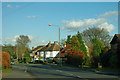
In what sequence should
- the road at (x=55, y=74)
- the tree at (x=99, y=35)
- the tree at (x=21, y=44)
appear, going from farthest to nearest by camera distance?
the tree at (x=21, y=44) → the tree at (x=99, y=35) → the road at (x=55, y=74)

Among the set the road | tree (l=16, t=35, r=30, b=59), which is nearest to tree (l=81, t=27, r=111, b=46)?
the road

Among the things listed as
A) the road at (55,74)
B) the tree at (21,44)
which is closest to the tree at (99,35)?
the road at (55,74)

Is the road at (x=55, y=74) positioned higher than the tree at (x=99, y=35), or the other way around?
the tree at (x=99, y=35)

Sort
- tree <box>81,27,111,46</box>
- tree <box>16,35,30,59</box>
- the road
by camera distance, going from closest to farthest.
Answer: the road < tree <box>81,27,111,46</box> < tree <box>16,35,30,59</box>

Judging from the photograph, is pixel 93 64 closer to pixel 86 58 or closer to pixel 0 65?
pixel 86 58

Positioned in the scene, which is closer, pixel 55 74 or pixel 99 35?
pixel 55 74

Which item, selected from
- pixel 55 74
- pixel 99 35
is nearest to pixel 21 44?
pixel 99 35

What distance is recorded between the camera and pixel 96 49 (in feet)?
156

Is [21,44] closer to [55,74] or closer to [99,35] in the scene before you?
[99,35]

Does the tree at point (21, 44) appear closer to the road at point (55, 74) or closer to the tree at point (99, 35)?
the tree at point (99, 35)

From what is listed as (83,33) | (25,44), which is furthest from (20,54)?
(83,33)

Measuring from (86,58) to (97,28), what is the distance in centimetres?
1832

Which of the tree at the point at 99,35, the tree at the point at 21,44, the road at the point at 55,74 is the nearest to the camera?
the road at the point at 55,74

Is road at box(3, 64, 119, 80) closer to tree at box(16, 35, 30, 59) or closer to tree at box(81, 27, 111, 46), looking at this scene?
tree at box(81, 27, 111, 46)
